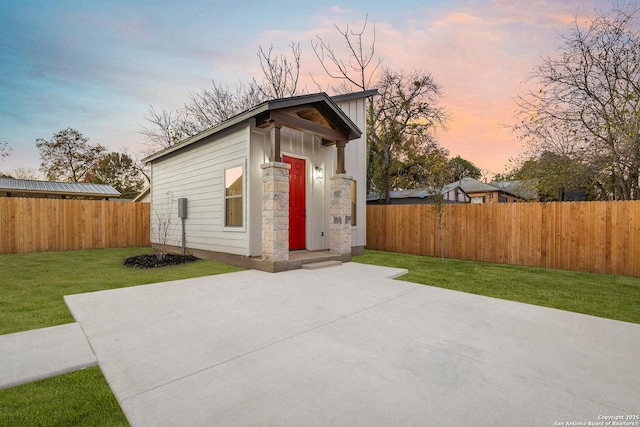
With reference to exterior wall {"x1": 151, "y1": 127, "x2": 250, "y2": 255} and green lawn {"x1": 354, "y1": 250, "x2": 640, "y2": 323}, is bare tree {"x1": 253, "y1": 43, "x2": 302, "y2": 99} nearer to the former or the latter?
exterior wall {"x1": 151, "y1": 127, "x2": 250, "y2": 255}

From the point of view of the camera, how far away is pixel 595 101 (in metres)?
7.77

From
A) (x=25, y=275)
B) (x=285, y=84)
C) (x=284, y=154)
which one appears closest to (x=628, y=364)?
(x=284, y=154)

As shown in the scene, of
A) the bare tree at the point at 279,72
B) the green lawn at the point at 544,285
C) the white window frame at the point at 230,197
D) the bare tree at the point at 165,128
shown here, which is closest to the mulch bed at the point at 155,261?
the white window frame at the point at 230,197

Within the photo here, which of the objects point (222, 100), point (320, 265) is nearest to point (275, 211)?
point (320, 265)

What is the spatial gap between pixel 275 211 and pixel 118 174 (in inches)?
1057

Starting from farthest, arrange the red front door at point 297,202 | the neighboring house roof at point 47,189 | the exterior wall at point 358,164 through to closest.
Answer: the neighboring house roof at point 47,189
the exterior wall at point 358,164
the red front door at point 297,202

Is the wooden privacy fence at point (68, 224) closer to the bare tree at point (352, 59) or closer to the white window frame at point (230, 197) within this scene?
the white window frame at point (230, 197)

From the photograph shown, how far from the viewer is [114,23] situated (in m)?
8.21

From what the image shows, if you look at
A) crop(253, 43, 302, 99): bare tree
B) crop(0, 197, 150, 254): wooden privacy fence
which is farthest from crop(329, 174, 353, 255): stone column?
crop(253, 43, 302, 99): bare tree

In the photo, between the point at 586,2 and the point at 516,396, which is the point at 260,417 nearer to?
the point at 516,396

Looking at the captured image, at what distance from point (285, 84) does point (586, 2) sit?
13.2 metres

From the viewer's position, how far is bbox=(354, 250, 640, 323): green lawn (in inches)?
148

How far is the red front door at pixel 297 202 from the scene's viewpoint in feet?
22.9

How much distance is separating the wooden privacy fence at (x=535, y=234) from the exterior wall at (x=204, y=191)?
590 cm
